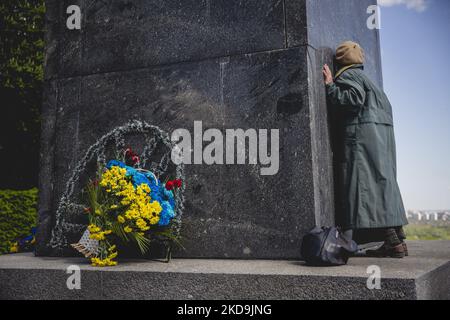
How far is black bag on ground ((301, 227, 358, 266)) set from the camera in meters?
3.35

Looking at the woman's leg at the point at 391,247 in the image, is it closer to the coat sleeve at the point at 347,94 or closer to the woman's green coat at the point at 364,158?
the woman's green coat at the point at 364,158

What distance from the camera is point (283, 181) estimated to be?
13.4ft

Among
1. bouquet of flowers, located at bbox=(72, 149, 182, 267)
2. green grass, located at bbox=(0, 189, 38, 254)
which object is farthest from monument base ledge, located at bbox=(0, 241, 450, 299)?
green grass, located at bbox=(0, 189, 38, 254)

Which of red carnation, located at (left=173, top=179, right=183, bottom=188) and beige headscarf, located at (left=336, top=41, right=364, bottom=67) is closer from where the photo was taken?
red carnation, located at (left=173, top=179, right=183, bottom=188)

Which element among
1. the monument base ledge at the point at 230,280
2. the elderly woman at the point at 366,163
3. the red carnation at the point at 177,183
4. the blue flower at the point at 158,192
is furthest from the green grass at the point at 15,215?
the elderly woman at the point at 366,163

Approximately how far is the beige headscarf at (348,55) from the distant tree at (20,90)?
8.74m

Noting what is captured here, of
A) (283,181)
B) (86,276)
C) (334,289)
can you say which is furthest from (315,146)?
(86,276)

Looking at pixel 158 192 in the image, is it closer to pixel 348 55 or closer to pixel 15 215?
pixel 348 55

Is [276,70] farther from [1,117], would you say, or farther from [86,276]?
[1,117]

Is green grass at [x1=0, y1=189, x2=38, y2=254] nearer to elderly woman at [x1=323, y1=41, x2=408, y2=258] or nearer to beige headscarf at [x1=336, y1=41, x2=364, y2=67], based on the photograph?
elderly woman at [x1=323, y1=41, x2=408, y2=258]


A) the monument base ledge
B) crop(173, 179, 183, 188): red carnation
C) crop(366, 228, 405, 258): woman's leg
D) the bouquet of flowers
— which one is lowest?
the monument base ledge

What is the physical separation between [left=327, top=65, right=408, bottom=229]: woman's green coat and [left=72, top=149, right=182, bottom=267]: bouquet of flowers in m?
1.57

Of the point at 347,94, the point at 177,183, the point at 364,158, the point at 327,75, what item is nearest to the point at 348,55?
the point at 327,75

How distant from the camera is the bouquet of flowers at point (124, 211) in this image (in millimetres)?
3785
